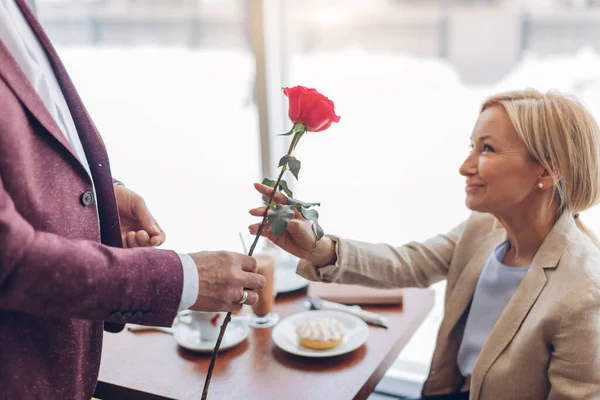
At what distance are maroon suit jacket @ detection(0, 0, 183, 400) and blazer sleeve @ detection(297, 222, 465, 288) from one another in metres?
0.61

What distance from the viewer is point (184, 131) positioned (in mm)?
2893

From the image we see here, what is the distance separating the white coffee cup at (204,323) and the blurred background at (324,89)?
1.13m

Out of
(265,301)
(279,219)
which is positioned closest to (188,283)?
(279,219)

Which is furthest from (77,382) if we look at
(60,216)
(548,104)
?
(548,104)

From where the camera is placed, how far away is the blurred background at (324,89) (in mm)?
2197

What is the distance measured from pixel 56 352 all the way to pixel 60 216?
23 cm

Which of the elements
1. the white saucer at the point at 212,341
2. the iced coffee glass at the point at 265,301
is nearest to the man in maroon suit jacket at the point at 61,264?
the white saucer at the point at 212,341

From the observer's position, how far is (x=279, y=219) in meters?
0.93

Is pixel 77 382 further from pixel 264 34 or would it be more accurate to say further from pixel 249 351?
pixel 264 34

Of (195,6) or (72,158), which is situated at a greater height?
(195,6)

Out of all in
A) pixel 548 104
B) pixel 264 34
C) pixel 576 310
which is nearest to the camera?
pixel 576 310

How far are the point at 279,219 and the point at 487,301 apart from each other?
2.61 feet

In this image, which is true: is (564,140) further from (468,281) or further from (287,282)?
(287,282)

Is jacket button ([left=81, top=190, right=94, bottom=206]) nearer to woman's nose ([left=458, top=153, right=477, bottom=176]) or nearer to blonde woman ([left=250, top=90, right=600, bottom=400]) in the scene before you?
blonde woman ([left=250, top=90, right=600, bottom=400])
